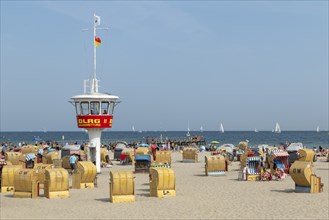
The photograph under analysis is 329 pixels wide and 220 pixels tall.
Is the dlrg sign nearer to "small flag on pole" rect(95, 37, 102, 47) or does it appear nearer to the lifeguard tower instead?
the lifeguard tower

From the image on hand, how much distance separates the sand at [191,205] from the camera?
1457cm

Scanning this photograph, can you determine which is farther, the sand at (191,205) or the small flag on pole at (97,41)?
the small flag on pole at (97,41)

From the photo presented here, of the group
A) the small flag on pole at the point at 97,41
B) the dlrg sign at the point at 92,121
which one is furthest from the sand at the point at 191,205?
the small flag on pole at the point at 97,41

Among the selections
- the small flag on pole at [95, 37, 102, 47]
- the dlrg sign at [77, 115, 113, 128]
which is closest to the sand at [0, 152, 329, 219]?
the dlrg sign at [77, 115, 113, 128]

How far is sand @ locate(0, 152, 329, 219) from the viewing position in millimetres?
14570

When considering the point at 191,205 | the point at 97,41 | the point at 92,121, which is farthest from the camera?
the point at 97,41

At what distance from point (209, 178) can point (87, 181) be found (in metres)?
6.80

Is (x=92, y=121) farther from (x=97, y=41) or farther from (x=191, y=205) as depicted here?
(x=191, y=205)

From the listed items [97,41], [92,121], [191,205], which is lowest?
[191,205]

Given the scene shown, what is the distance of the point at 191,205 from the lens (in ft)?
54.0

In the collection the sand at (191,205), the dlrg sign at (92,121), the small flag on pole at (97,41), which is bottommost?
the sand at (191,205)

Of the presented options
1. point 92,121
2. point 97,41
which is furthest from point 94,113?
point 97,41

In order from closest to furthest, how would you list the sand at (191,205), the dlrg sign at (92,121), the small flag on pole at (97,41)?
the sand at (191,205), the dlrg sign at (92,121), the small flag on pole at (97,41)

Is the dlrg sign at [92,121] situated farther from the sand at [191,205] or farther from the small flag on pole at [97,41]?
the sand at [191,205]
